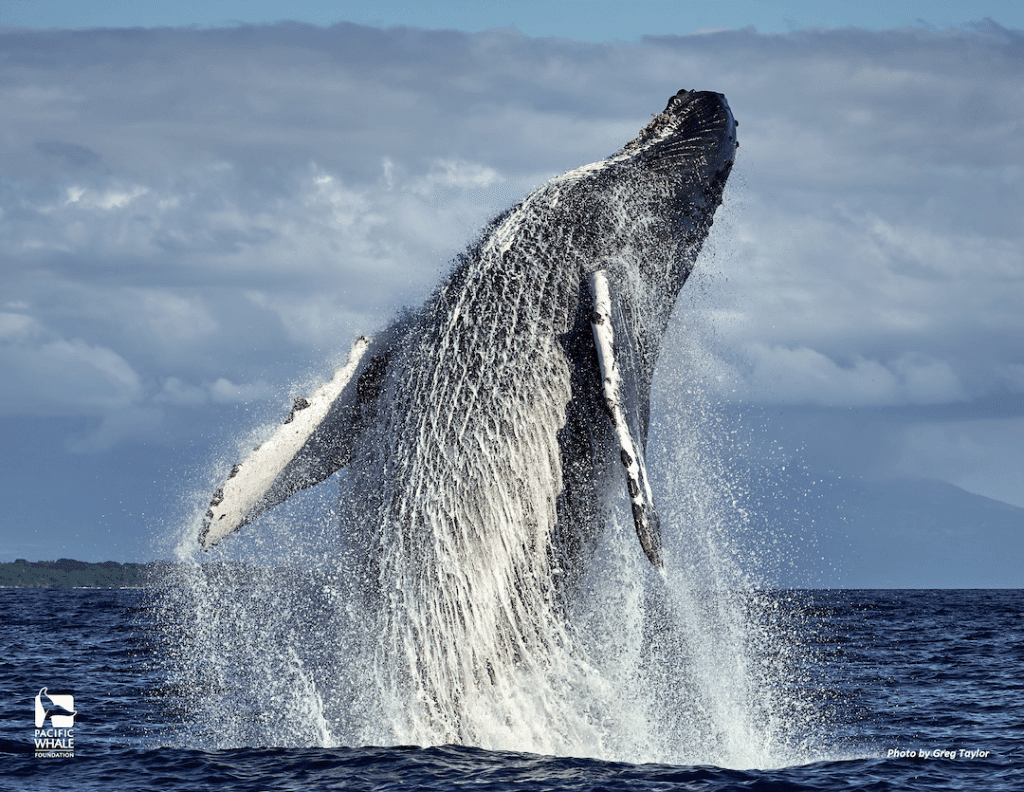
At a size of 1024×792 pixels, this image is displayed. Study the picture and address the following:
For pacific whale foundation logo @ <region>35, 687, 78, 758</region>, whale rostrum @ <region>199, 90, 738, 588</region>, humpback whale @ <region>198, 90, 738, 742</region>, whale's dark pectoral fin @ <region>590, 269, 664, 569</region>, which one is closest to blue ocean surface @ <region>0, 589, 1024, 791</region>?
pacific whale foundation logo @ <region>35, 687, 78, 758</region>

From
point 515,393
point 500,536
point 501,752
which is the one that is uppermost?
point 515,393

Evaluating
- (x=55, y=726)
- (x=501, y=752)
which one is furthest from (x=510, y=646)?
(x=55, y=726)

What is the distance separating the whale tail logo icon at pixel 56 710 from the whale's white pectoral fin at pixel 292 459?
439 cm

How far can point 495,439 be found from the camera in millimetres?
8953

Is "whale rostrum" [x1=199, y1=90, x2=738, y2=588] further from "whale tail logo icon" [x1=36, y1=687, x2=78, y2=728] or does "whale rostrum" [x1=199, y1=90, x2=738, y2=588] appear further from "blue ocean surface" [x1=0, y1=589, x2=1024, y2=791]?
"whale tail logo icon" [x1=36, y1=687, x2=78, y2=728]

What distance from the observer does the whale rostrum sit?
8922 millimetres

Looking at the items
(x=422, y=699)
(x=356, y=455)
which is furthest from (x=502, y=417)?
(x=422, y=699)

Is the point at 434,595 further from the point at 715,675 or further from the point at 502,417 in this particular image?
the point at 715,675

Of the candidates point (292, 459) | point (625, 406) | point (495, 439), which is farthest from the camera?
point (292, 459)

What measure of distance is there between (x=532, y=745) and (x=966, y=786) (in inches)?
169

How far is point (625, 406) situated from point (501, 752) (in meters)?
3.12

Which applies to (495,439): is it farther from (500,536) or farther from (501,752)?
(501,752)

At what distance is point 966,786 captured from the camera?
1024cm

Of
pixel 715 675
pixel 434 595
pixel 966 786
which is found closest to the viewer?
pixel 434 595
